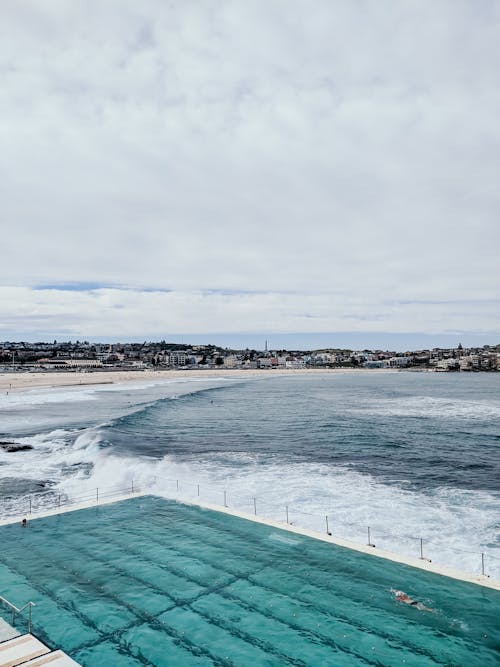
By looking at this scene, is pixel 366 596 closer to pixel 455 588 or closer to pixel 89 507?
pixel 455 588

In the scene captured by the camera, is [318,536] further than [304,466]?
No

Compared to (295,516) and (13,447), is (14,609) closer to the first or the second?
(295,516)

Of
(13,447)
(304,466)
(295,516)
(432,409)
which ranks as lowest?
(432,409)

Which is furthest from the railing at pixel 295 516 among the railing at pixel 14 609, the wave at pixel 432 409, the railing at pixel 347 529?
the wave at pixel 432 409

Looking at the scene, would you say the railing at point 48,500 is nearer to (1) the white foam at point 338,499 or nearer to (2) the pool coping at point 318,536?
(2) the pool coping at point 318,536

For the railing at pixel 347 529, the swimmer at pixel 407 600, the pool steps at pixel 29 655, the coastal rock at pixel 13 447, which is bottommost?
the coastal rock at pixel 13 447

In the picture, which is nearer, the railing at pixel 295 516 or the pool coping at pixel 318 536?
the pool coping at pixel 318 536

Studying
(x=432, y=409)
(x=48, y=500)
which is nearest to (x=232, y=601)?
(x=48, y=500)

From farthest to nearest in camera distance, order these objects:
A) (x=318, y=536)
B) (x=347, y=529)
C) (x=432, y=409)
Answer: (x=432, y=409), (x=347, y=529), (x=318, y=536)
